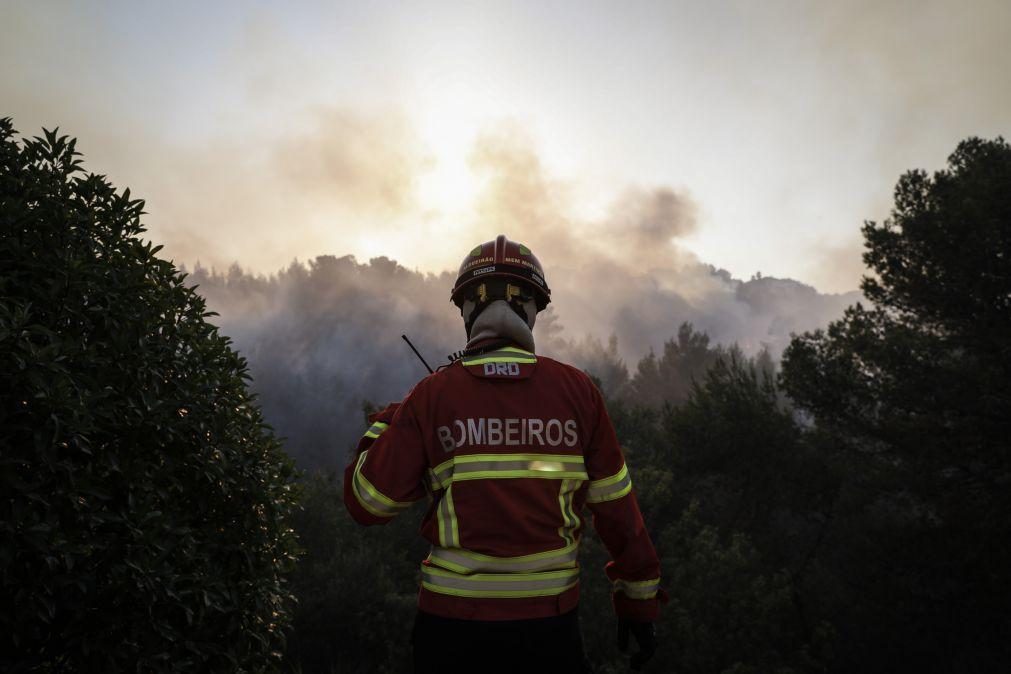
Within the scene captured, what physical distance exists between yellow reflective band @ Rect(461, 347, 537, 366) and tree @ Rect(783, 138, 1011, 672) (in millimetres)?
14710

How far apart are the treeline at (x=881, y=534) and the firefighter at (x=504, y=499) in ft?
33.9

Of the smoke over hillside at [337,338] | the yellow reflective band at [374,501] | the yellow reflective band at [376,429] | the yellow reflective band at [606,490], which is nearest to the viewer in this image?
the yellow reflective band at [374,501]

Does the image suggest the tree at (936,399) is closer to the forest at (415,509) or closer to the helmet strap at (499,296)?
the forest at (415,509)

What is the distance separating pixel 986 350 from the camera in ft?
45.3

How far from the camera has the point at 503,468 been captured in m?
2.69

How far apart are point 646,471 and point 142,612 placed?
60.2 ft

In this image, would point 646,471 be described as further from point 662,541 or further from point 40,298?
point 40,298

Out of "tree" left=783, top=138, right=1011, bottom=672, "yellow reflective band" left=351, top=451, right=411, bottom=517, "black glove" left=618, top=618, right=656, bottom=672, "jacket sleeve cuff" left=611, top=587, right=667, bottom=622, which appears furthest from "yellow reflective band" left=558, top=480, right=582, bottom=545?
"tree" left=783, top=138, right=1011, bottom=672

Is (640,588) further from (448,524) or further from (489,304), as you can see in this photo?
(489,304)

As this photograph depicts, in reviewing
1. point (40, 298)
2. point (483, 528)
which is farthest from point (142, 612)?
→ point (483, 528)

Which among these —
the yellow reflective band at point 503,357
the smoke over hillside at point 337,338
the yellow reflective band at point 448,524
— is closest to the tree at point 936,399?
the yellow reflective band at point 503,357

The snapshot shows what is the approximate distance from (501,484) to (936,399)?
15878mm

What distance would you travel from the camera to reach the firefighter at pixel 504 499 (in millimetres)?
2627

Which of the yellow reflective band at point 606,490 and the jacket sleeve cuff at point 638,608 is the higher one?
the yellow reflective band at point 606,490
